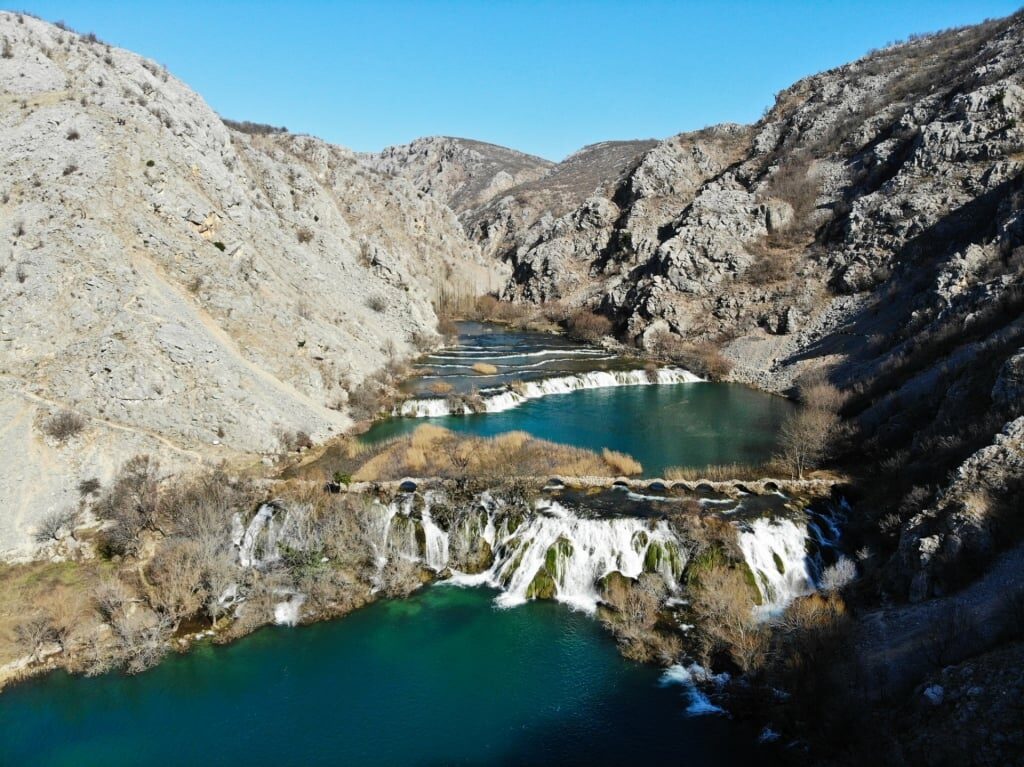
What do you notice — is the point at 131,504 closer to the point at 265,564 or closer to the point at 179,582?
the point at 179,582

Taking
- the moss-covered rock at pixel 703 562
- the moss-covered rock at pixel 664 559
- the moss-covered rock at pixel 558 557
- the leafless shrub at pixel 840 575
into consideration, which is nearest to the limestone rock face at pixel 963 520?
the leafless shrub at pixel 840 575

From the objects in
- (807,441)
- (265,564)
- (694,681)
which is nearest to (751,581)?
(694,681)

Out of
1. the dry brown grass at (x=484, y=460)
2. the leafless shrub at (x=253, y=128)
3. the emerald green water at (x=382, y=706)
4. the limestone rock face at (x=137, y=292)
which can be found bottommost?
the emerald green water at (x=382, y=706)

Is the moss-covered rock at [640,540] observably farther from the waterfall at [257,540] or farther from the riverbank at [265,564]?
the waterfall at [257,540]

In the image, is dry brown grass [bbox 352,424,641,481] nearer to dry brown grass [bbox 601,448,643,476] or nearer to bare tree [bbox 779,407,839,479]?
dry brown grass [bbox 601,448,643,476]

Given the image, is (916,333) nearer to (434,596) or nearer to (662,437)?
(662,437)

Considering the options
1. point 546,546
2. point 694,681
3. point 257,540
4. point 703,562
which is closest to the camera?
point 694,681
